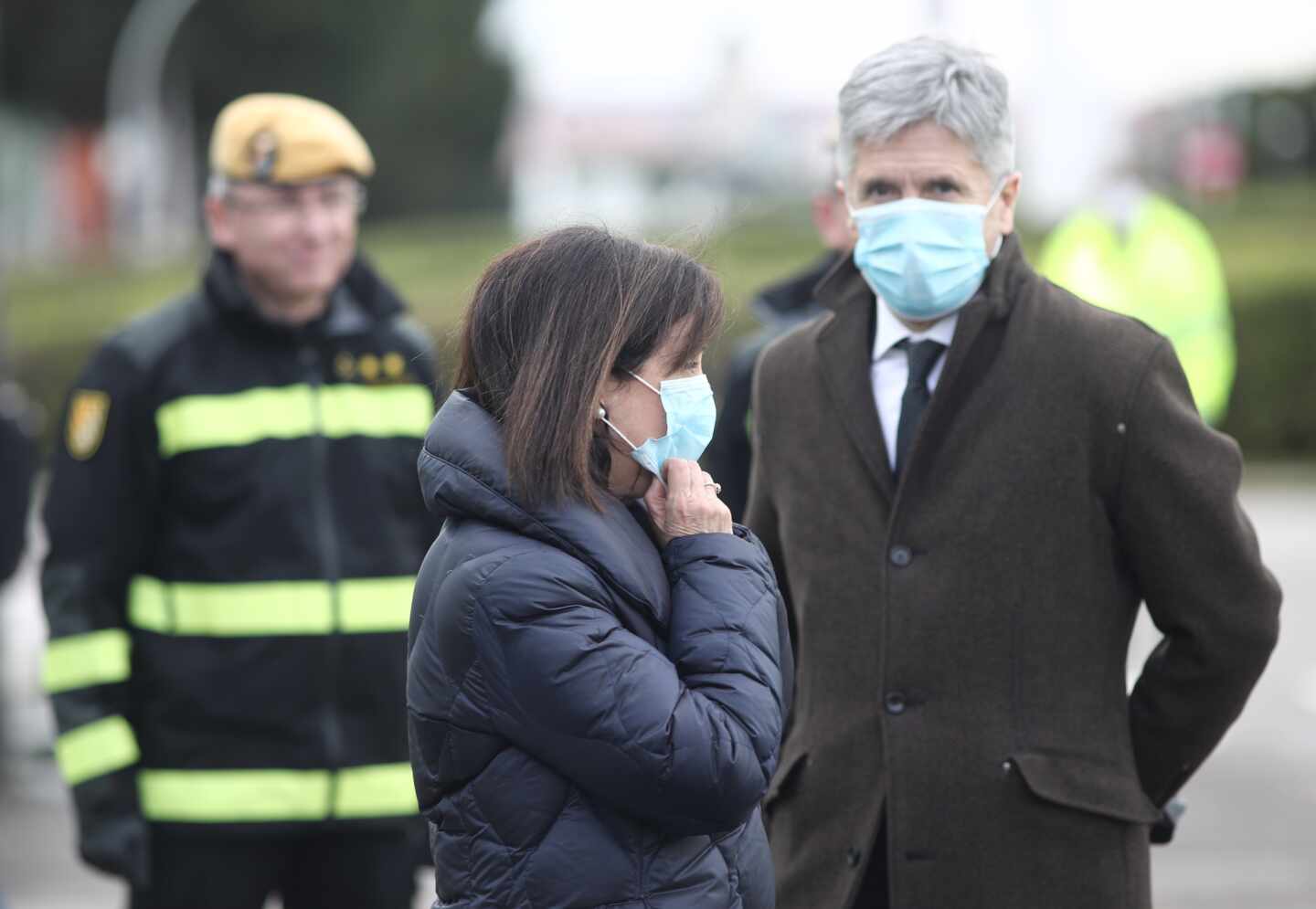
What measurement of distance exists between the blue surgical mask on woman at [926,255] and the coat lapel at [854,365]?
0.33 ft

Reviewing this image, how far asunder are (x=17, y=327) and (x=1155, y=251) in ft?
66.7

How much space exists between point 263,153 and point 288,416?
59 centimetres

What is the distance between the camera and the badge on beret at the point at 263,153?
14.1ft

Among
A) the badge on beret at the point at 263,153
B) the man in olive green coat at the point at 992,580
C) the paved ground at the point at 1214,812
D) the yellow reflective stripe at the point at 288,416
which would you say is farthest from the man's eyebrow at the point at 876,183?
the paved ground at the point at 1214,812

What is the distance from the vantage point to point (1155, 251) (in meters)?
7.17

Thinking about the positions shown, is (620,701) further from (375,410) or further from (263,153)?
(263,153)

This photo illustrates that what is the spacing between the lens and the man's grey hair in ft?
10.5

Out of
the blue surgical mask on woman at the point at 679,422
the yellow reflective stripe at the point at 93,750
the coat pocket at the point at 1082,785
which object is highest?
the blue surgical mask on woman at the point at 679,422

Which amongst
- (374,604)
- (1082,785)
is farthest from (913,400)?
(374,604)

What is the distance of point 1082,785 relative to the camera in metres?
3.02

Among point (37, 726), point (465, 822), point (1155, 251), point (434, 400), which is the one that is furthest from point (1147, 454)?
point (37, 726)

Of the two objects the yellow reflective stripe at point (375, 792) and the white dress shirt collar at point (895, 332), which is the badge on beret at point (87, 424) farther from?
the white dress shirt collar at point (895, 332)

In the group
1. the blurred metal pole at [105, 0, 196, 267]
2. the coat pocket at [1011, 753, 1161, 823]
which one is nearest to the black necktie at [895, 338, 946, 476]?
the coat pocket at [1011, 753, 1161, 823]

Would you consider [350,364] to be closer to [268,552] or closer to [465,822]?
[268,552]
